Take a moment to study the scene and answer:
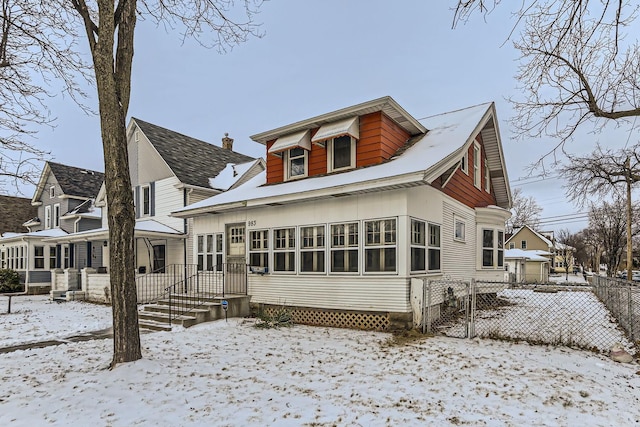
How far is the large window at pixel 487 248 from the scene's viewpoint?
13.7 m

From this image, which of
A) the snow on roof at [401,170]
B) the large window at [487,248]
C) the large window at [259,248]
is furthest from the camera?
the large window at [487,248]

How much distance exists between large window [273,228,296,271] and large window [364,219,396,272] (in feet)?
7.87

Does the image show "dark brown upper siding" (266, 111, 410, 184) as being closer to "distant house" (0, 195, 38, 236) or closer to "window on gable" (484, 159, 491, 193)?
"window on gable" (484, 159, 491, 193)

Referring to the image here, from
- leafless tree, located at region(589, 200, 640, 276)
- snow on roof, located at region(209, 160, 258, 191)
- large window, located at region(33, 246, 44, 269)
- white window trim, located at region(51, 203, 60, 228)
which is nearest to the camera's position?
snow on roof, located at region(209, 160, 258, 191)

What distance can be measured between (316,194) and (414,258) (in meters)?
2.94

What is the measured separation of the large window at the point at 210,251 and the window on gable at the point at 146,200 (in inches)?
261

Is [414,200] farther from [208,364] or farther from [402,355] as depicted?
[208,364]

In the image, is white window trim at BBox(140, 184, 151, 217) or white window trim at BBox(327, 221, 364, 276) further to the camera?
white window trim at BBox(140, 184, 151, 217)

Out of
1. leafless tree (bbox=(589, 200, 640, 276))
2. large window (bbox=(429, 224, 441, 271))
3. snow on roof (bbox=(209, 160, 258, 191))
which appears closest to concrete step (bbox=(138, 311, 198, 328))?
large window (bbox=(429, 224, 441, 271))

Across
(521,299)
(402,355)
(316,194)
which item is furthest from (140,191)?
(521,299)

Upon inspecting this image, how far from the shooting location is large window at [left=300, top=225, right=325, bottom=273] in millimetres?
10203

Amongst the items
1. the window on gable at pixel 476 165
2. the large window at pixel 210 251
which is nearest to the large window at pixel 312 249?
the large window at pixel 210 251

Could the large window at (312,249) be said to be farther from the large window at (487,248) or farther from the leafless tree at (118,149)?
the large window at (487,248)

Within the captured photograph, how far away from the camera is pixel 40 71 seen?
1000 cm
